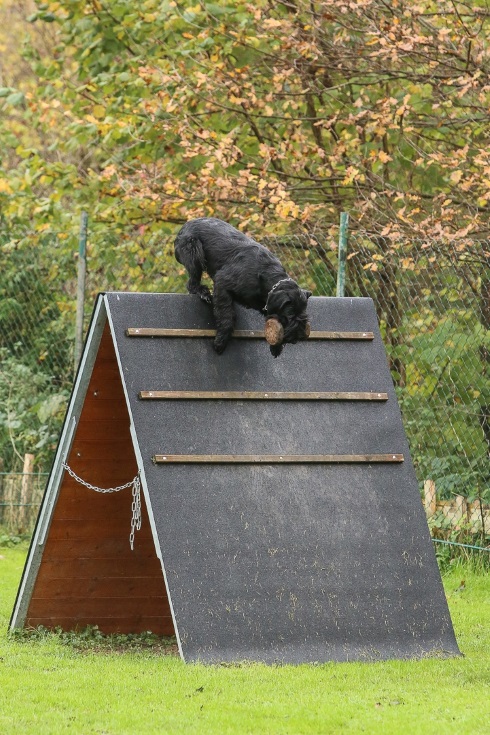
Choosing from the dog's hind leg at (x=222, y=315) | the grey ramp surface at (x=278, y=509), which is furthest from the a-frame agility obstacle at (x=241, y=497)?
the dog's hind leg at (x=222, y=315)

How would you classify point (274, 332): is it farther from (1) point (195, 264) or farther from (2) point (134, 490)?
(2) point (134, 490)

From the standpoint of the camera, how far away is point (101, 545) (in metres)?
6.52

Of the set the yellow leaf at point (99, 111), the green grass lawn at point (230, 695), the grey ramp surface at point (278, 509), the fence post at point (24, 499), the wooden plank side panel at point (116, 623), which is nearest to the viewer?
the green grass lawn at point (230, 695)

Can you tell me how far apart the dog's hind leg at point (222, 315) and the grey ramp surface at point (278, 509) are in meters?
0.10

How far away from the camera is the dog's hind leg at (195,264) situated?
6.28 metres

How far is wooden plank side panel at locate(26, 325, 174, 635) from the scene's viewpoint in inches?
247

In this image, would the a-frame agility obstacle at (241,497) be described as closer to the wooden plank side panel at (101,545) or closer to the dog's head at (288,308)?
the wooden plank side panel at (101,545)

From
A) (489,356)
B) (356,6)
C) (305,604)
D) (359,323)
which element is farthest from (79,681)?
(356,6)

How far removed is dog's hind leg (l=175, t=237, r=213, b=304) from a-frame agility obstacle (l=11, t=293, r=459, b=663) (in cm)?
12

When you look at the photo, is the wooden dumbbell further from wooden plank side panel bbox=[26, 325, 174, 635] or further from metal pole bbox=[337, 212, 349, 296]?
metal pole bbox=[337, 212, 349, 296]

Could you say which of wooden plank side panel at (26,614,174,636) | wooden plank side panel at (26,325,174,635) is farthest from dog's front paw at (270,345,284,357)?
wooden plank side panel at (26,614,174,636)

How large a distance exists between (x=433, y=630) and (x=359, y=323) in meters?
1.82

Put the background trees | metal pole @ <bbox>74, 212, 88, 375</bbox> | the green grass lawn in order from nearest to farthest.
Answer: the green grass lawn < the background trees < metal pole @ <bbox>74, 212, 88, 375</bbox>

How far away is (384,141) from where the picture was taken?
10.5 m
